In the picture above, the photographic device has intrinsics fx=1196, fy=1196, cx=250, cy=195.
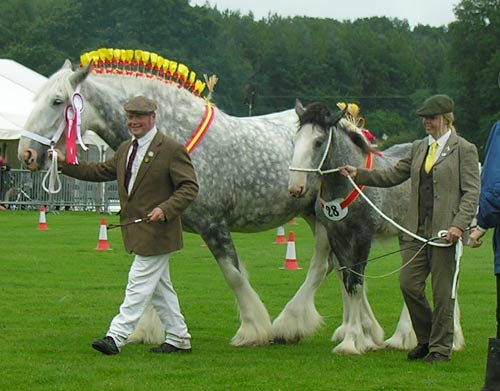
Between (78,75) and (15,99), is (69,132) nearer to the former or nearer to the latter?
(78,75)

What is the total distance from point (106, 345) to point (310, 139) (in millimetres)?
2432

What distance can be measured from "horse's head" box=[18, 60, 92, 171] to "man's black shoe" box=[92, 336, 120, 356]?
5.29 feet

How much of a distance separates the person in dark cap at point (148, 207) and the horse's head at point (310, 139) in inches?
34.6

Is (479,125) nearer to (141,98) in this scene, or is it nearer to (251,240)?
(251,240)

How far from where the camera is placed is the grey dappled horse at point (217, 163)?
10.5 meters

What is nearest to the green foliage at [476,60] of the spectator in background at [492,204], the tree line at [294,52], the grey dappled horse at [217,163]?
the tree line at [294,52]

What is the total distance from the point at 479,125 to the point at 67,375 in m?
67.6

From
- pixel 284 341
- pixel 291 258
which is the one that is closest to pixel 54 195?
pixel 291 258

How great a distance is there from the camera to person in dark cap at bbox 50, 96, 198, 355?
388 inches

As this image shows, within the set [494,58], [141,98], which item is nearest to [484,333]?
[141,98]

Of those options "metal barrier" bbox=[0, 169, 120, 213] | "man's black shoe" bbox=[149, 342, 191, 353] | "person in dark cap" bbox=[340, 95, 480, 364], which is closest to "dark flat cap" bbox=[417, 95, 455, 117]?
"person in dark cap" bbox=[340, 95, 480, 364]

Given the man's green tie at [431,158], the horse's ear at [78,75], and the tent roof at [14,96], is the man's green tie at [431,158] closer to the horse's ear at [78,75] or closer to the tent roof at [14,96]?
the horse's ear at [78,75]

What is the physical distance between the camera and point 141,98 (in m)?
10.1

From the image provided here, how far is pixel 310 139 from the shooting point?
33.3 feet
